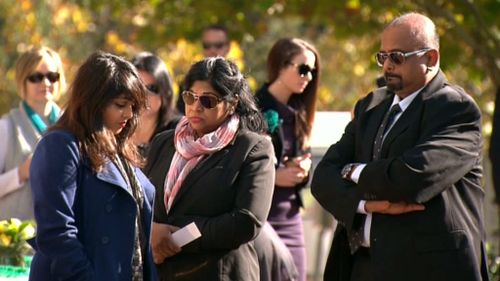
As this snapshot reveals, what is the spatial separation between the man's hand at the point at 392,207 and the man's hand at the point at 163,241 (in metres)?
0.95

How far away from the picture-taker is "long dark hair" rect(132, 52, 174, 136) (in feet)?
25.6

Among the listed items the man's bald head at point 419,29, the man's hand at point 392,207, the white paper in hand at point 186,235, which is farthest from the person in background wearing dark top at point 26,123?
the man's bald head at point 419,29

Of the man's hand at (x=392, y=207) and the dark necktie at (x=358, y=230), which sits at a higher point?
the man's hand at (x=392, y=207)

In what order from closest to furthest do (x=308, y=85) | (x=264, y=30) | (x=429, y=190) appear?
(x=429, y=190), (x=308, y=85), (x=264, y=30)

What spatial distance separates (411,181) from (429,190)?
0.30 ft

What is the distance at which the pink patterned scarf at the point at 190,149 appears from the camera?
6023mm

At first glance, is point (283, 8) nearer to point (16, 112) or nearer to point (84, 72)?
point (16, 112)

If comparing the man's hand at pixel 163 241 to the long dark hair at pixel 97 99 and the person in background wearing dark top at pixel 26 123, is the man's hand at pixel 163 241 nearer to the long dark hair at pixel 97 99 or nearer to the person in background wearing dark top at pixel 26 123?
the long dark hair at pixel 97 99

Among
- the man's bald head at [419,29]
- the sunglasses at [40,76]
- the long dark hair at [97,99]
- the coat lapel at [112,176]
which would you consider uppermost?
the man's bald head at [419,29]

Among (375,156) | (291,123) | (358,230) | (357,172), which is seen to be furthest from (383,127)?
(291,123)

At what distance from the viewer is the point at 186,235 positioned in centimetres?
589

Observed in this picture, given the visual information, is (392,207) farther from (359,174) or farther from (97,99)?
Answer: (97,99)

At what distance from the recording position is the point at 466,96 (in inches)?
231

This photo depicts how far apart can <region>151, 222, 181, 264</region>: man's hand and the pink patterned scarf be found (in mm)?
147
